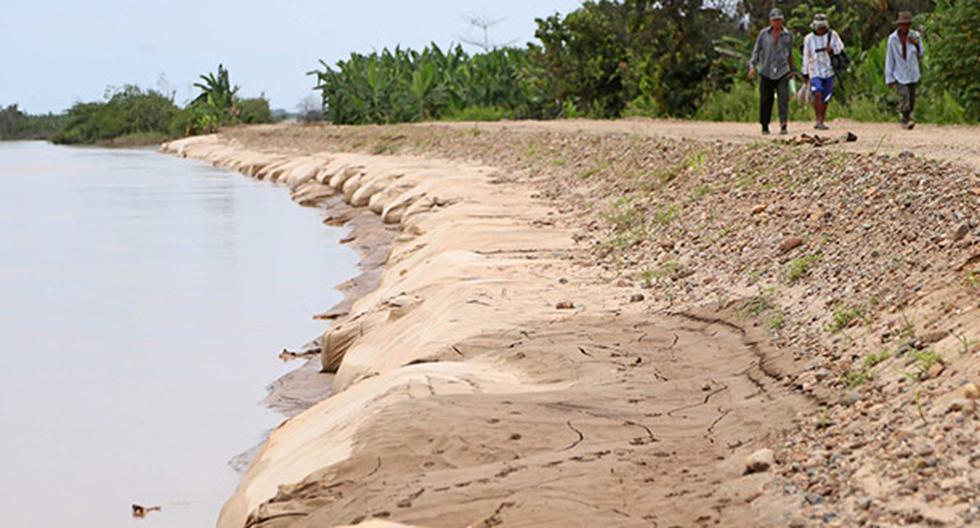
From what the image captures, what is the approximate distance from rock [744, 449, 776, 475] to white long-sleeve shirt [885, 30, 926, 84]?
14052mm

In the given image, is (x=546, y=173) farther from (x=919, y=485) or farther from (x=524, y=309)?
(x=919, y=485)

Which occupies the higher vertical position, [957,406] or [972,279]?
[972,279]

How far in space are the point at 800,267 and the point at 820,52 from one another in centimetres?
933

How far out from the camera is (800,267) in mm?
8422

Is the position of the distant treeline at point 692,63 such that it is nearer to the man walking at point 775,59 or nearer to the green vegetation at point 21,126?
the man walking at point 775,59

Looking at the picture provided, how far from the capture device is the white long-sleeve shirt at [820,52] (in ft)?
55.9

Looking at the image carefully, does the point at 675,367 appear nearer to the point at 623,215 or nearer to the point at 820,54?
the point at 623,215

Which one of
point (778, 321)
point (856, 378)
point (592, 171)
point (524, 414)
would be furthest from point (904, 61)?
point (524, 414)

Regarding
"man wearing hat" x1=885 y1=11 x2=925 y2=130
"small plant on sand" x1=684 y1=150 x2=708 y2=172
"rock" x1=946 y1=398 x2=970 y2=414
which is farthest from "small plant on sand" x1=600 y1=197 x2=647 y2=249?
"rock" x1=946 y1=398 x2=970 y2=414

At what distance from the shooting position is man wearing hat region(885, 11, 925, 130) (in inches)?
718

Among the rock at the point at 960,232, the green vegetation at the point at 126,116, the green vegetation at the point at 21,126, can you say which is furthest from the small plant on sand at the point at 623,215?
the green vegetation at the point at 21,126

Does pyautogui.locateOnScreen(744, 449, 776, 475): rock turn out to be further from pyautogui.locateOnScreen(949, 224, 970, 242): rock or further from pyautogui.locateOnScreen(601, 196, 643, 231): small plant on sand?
pyautogui.locateOnScreen(601, 196, 643, 231): small plant on sand

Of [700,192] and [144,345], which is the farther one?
[144,345]

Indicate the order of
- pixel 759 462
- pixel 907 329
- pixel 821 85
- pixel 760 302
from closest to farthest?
1. pixel 759 462
2. pixel 907 329
3. pixel 760 302
4. pixel 821 85
